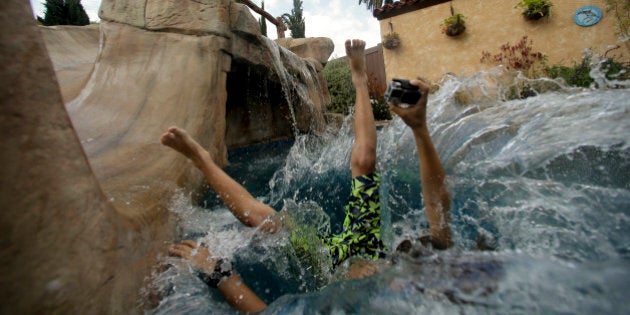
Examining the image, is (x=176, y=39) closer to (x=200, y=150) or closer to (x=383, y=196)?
(x=200, y=150)

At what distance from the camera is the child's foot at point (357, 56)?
2.09m

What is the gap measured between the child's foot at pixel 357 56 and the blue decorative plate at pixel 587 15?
7256 millimetres

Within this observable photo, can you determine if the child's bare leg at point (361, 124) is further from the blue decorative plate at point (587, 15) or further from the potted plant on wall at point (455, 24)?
the blue decorative plate at point (587, 15)

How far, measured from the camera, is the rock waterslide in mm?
892

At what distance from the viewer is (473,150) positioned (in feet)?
9.13

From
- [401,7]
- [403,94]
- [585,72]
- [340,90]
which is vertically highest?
[401,7]

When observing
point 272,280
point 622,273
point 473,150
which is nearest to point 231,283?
point 272,280

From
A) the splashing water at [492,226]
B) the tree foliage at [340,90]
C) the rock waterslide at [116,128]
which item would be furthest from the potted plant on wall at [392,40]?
Result: the splashing water at [492,226]

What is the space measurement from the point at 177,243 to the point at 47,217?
981 mm

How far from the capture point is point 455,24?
766 cm

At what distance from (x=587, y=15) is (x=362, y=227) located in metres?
8.01

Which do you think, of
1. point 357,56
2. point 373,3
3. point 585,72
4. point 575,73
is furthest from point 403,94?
point 373,3

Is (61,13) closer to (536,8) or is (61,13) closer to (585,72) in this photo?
(536,8)

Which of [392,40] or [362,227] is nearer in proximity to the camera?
[362,227]
